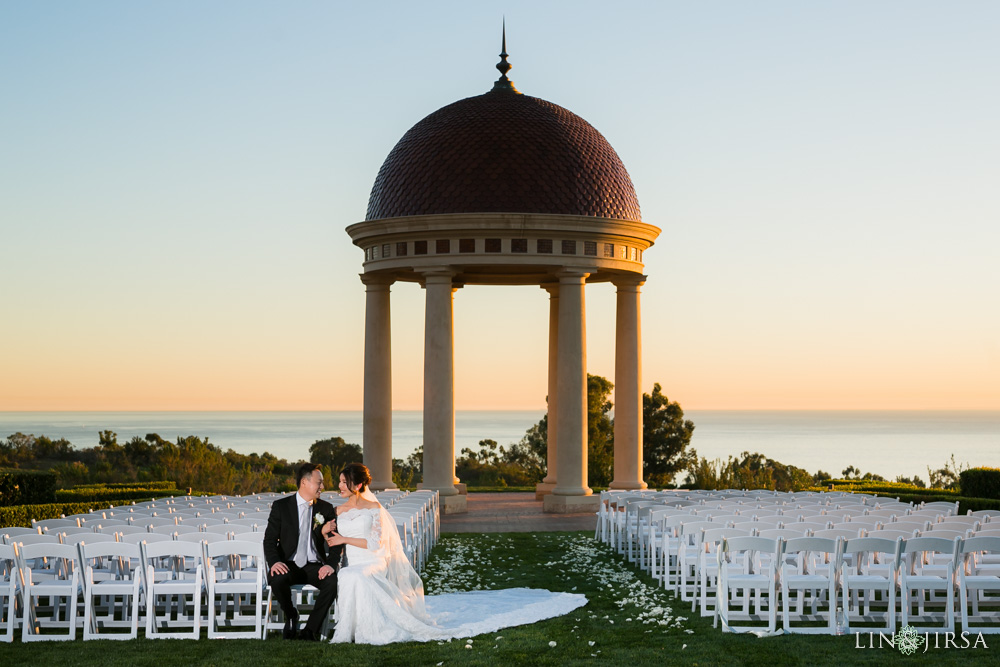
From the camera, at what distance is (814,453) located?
532ft

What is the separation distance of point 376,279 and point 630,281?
791 cm

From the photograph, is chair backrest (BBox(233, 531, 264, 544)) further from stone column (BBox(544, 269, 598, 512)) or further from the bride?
stone column (BBox(544, 269, 598, 512))

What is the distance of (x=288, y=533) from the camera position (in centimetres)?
1394

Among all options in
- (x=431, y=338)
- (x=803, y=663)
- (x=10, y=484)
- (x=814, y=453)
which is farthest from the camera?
(x=814, y=453)

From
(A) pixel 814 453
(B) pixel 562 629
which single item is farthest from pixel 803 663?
(A) pixel 814 453

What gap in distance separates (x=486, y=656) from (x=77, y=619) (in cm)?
542

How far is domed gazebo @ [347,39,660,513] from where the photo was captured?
31.9 meters

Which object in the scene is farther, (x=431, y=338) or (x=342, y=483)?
(x=431, y=338)

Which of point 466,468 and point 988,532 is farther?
point 466,468

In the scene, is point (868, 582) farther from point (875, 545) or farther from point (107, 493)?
point (107, 493)

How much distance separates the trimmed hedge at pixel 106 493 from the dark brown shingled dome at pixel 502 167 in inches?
419

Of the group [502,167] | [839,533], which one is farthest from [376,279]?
[839,533]

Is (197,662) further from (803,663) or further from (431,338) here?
(431,338)

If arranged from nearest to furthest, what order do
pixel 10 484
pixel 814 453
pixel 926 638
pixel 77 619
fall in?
pixel 926 638 < pixel 77 619 < pixel 10 484 < pixel 814 453
